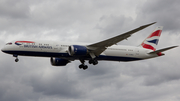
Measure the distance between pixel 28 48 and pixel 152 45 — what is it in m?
27.7

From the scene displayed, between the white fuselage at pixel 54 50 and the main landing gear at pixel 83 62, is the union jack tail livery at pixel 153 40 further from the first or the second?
the main landing gear at pixel 83 62

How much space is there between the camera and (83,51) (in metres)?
44.8

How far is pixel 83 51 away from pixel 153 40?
66.4 feet

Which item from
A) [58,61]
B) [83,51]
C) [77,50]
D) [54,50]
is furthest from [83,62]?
[54,50]

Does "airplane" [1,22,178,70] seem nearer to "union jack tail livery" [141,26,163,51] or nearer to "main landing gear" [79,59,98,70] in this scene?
"main landing gear" [79,59,98,70]

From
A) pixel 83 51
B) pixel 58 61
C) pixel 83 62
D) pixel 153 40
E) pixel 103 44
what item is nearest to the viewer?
pixel 83 51

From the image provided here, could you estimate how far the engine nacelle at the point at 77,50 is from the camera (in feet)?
144

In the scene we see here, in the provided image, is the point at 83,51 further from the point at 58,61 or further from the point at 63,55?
the point at 58,61

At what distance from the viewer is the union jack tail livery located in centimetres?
5629

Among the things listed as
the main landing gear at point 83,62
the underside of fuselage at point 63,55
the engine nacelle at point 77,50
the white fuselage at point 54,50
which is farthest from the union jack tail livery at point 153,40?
the engine nacelle at point 77,50

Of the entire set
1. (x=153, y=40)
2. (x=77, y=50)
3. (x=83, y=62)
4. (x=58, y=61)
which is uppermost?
(x=153, y=40)

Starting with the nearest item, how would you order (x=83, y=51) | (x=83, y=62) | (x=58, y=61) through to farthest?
(x=83, y=51) → (x=83, y=62) → (x=58, y=61)

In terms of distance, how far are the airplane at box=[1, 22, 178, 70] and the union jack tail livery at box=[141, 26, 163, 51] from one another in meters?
0.92

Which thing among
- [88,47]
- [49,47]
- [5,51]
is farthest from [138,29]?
[5,51]
